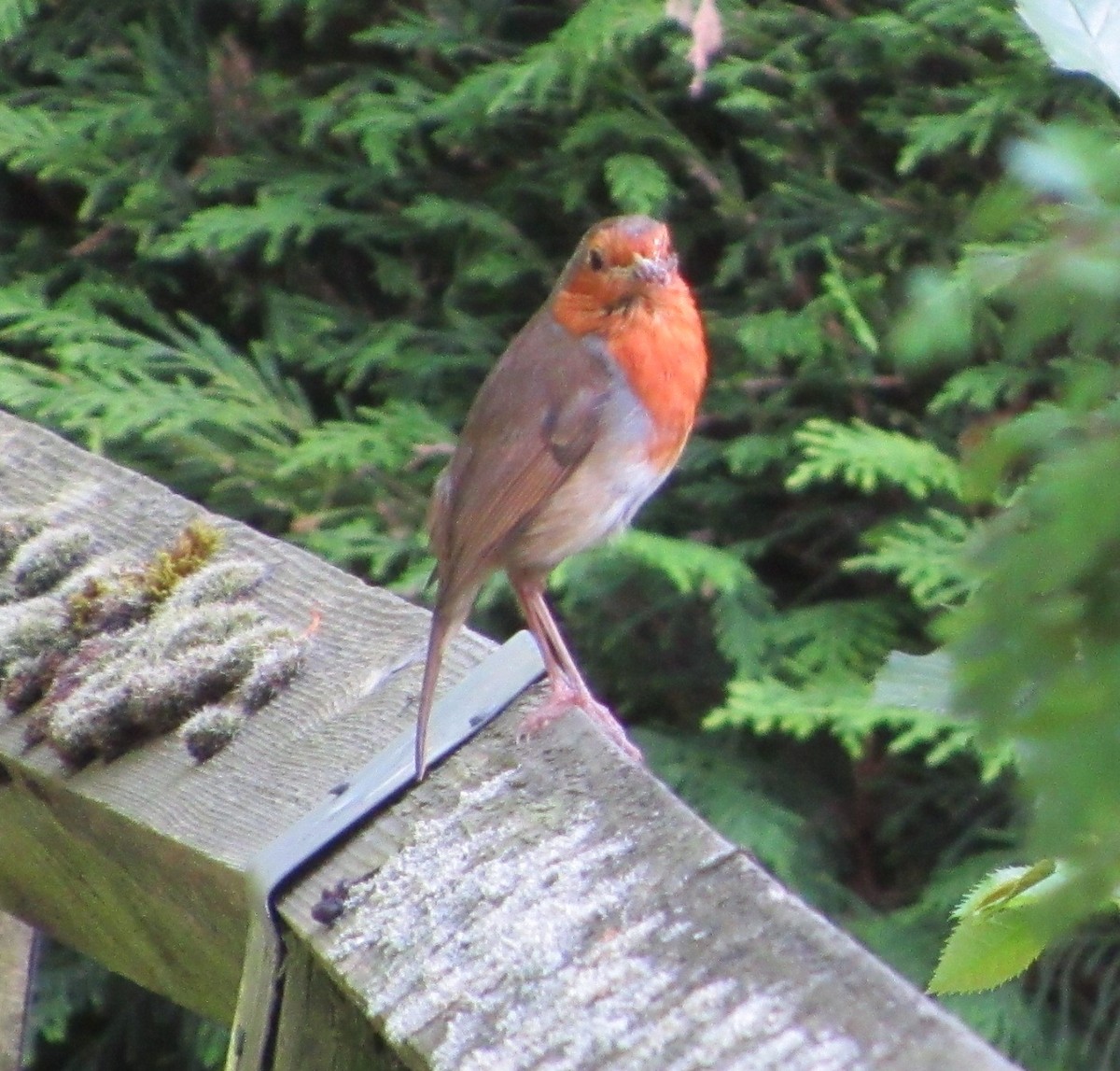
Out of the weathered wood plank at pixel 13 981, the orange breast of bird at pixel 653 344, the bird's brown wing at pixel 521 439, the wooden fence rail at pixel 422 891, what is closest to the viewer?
the wooden fence rail at pixel 422 891

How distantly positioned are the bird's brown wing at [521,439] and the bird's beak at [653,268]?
0.11m

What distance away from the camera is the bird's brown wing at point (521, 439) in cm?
212

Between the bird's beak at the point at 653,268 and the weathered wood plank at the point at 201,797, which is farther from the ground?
the weathered wood plank at the point at 201,797

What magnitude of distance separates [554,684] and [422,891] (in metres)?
0.29

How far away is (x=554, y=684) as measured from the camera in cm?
128

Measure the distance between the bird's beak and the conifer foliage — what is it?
0.53 m

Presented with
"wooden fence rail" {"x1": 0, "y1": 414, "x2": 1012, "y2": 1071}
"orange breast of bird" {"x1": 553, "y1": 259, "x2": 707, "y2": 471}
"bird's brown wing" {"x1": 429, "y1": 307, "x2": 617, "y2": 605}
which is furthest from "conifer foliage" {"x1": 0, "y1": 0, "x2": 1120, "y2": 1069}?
"wooden fence rail" {"x1": 0, "y1": 414, "x2": 1012, "y2": 1071}

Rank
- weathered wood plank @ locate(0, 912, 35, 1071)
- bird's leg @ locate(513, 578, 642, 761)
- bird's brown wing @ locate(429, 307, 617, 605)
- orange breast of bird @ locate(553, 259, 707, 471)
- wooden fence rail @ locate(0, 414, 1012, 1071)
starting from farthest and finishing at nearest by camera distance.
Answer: orange breast of bird @ locate(553, 259, 707, 471), bird's brown wing @ locate(429, 307, 617, 605), weathered wood plank @ locate(0, 912, 35, 1071), bird's leg @ locate(513, 578, 642, 761), wooden fence rail @ locate(0, 414, 1012, 1071)

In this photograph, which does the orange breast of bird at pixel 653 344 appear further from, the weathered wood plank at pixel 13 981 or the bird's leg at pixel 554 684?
the weathered wood plank at pixel 13 981

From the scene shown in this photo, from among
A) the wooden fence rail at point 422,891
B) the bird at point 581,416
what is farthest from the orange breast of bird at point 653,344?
the wooden fence rail at point 422,891

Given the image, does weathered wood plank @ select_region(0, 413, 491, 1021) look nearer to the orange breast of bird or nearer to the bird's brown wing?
the bird's brown wing

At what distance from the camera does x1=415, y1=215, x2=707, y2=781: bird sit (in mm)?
2150

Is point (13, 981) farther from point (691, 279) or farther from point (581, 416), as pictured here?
point (691, 279)

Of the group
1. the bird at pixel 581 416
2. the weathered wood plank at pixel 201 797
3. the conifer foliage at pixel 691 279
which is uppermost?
the weathered wood plank at pixel 201 797
